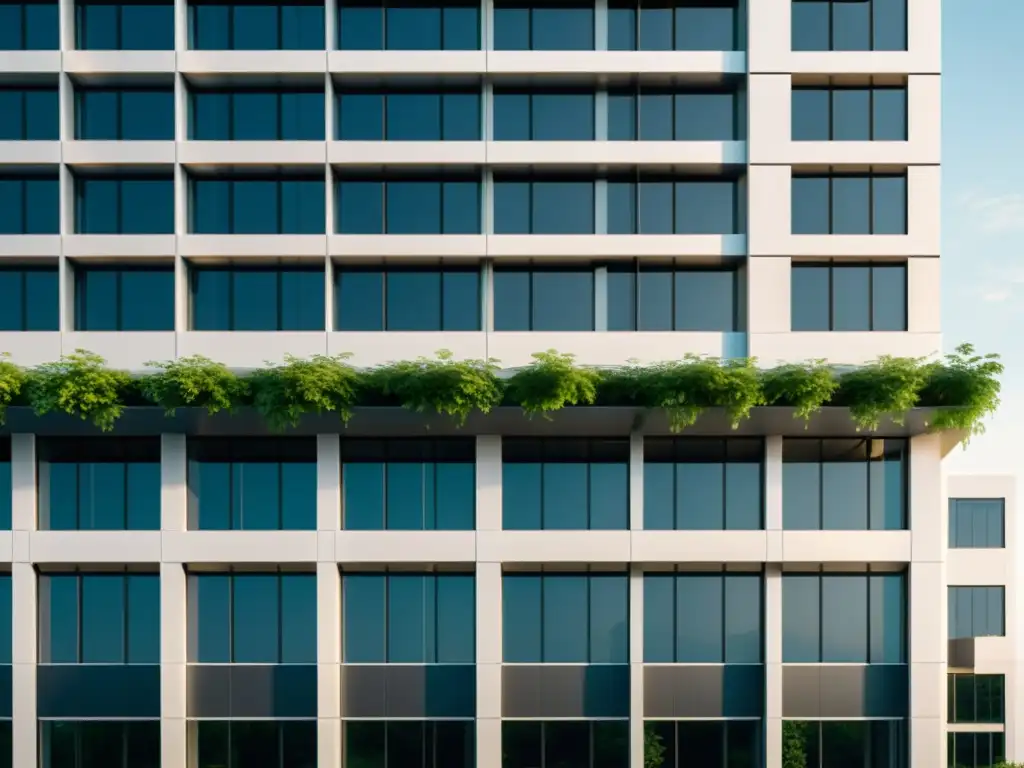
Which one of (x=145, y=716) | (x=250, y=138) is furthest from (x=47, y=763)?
(x=250, y=138)

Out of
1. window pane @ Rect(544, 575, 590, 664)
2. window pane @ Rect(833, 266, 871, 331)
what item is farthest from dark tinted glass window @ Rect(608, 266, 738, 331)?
window pane @ Rect(544, 575, 590, 664)

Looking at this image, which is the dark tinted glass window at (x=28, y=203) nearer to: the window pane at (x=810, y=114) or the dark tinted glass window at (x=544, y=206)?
the dark tinted glass window at (x=544, y=206)

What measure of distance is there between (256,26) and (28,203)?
8.23 metres

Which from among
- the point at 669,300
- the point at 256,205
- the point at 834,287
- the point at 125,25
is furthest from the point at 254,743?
the point at 834,287

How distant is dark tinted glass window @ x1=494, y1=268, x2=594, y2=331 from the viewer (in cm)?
2352

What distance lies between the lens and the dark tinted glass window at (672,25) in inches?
925

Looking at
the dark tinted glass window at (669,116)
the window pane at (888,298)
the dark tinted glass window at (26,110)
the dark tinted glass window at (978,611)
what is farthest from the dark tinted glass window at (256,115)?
the dark tinted glass window at (978,611)

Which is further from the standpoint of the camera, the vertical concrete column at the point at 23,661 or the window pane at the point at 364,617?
the window pane at the point at 364,617

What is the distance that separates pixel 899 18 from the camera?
23094 mm

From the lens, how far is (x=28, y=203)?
23422mm

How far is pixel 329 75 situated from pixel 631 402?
12371mm

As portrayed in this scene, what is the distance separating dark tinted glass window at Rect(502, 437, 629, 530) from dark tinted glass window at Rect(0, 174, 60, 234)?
1458 cm

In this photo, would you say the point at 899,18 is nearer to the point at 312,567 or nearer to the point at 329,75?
the point at 329,75

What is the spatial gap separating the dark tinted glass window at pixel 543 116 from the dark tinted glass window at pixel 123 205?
9.73m
